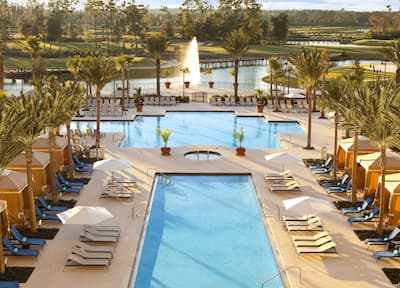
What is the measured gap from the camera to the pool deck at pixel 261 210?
14.4 m

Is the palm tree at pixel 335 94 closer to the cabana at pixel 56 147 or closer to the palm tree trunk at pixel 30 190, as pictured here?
the cabana at pixel 56 147

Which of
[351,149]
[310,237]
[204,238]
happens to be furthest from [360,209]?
[204,238]

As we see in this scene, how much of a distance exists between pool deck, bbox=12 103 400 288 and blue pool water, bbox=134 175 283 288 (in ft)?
1.44

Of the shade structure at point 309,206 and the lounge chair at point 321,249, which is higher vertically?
the shade structure at point 309,206

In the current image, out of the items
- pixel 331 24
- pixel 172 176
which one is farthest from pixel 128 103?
pixel 331 24

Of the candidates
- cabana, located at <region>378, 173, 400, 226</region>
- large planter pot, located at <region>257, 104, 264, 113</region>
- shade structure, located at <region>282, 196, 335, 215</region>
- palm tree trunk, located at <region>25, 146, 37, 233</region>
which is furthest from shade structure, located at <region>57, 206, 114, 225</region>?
large planter pot, located at <region>257, 104, 264, 113</region>

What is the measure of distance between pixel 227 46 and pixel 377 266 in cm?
3254

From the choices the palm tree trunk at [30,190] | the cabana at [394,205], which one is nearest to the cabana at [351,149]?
the cabana at [394,205]

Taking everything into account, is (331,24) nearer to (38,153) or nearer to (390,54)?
(390,54)

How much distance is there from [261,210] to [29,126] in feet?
28.8

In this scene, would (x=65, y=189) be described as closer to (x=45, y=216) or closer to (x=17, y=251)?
(x=45, y=216)

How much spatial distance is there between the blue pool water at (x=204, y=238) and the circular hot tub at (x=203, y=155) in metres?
3.53

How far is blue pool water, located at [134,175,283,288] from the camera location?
591 inches

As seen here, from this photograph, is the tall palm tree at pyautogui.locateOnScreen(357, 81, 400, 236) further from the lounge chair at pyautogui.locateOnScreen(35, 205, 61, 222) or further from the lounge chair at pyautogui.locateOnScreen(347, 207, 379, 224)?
the lounge chair at pyautogui.locateOnScreen(35, 205, 61, 222)
